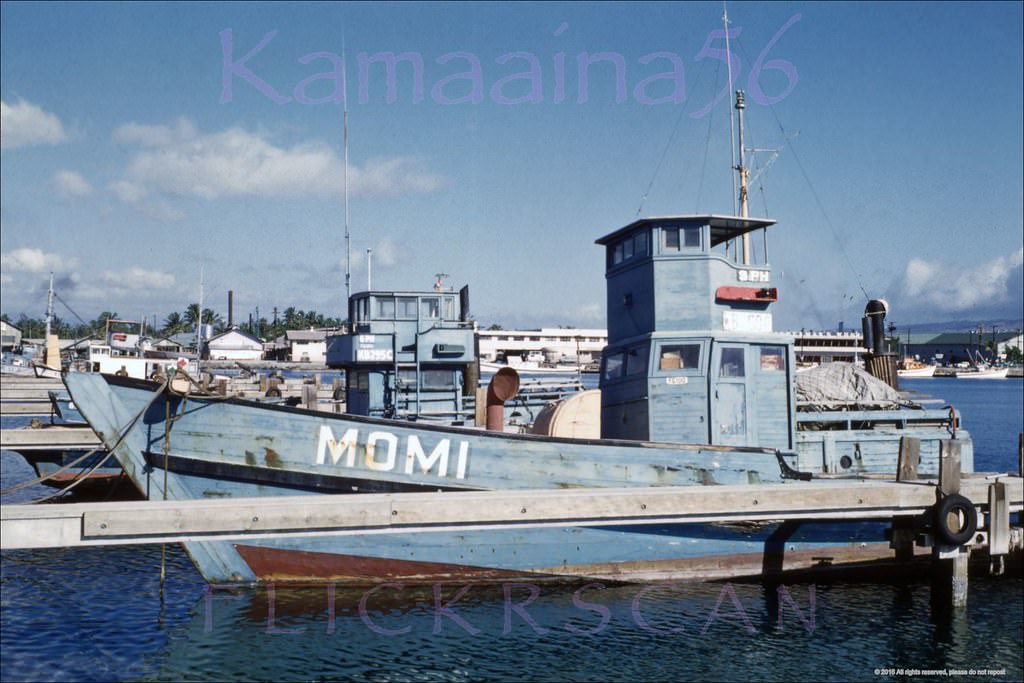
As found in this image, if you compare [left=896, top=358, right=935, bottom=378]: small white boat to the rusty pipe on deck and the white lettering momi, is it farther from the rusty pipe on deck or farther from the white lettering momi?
the white lettering momi

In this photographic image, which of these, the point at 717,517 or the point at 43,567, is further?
the point at 43,567

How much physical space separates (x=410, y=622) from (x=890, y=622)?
7.25 m

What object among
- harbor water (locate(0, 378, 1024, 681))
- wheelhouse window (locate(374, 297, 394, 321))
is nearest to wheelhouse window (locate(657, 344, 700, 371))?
harbor water (locate(0, 378, 1024, 681))

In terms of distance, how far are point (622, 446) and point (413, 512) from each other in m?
4.85

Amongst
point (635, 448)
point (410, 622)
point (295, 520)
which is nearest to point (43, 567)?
point (410, 622)

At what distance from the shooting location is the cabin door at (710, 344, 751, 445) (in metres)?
13.7

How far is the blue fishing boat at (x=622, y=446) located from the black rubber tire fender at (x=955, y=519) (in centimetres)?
223

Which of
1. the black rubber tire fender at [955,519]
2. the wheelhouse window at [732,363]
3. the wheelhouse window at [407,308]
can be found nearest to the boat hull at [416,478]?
A: the wheelhouse window at [732,363]

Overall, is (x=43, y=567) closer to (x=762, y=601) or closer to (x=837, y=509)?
(x=762, y=601)

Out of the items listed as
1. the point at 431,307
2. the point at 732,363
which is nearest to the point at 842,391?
the point at 732,363

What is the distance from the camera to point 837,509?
10.4 meters

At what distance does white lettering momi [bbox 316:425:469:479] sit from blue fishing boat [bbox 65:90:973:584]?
21 millimetres

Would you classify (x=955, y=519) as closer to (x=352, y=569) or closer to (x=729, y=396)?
(x=729, y=396)

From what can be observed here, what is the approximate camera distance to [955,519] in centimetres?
1138
